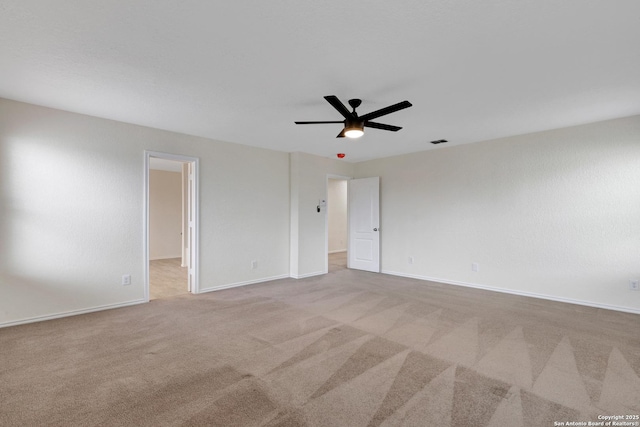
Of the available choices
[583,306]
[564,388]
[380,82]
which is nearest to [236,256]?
[380,82]

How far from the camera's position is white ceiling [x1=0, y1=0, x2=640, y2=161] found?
1884 mm

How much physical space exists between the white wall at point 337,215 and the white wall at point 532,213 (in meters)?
3.73

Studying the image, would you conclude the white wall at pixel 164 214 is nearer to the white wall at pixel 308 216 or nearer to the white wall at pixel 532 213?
the white wall at pixel 308 216

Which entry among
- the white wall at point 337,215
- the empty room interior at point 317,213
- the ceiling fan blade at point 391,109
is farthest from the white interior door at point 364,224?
the ceiling fan blade at point 391,109

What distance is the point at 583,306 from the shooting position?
13.5 ft

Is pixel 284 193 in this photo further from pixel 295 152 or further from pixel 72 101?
pixel 72 101

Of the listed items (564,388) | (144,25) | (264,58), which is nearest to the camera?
(144,25)

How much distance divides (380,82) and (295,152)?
3246 millimetres

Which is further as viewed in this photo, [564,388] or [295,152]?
[295,152]

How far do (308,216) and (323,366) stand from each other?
12.4 feet

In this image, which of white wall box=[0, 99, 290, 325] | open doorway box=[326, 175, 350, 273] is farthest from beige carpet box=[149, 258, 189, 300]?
open doorway box=[326, 175, 350, 273]

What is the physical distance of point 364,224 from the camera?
664 cm

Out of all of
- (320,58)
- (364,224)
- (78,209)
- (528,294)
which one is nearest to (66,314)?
(78,209)

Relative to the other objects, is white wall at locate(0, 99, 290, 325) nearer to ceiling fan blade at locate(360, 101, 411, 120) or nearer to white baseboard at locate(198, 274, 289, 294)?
white baseboard at locate(198, 274, 289, 294)
